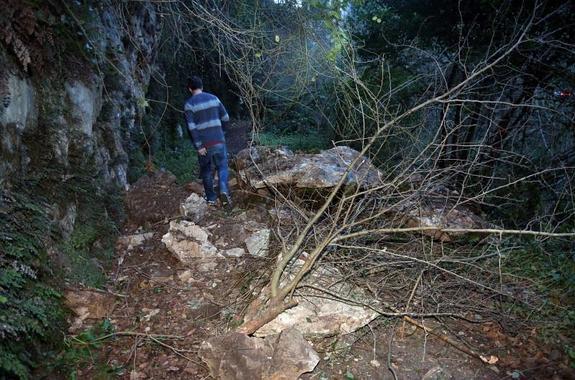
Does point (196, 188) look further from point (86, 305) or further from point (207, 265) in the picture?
point (86, 305)

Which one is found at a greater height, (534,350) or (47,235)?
(47,235)

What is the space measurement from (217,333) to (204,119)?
3.07 metres

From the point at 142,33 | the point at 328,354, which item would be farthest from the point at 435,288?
the point at 142,33

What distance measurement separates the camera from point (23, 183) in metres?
3.20

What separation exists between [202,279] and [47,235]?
1.56 metres

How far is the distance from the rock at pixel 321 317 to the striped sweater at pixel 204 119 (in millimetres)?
2812

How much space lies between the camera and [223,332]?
316 cm

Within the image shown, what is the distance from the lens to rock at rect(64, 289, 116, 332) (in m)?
3.10

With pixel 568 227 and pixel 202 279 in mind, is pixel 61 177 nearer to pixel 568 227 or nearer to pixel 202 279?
pixel 202 279

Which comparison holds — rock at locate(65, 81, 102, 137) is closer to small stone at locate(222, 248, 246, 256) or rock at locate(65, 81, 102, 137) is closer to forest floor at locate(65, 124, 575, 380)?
forest floor at locate(65, 124, 575, 380)

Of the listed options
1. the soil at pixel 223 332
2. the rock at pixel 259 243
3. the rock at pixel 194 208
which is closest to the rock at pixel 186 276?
the soil at pixel 223 332

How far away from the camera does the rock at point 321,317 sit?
308cm

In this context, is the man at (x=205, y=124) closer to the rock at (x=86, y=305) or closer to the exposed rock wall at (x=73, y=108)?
the exposed rock wall at (x=73, y=108)

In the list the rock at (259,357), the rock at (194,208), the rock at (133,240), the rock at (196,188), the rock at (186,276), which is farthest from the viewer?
the rock at (196,188)
